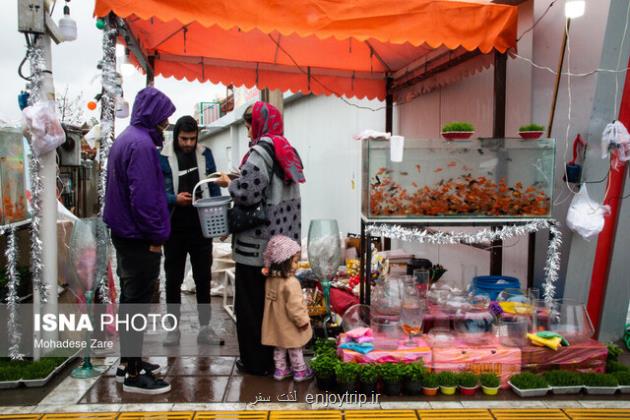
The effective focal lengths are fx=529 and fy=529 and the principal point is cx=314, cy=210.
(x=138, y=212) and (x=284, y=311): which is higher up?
(x=138, y=212)

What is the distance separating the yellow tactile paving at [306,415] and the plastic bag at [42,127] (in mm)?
2732

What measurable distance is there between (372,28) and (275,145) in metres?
1.52

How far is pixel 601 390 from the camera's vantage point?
397cm

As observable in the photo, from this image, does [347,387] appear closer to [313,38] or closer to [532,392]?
[532,392]

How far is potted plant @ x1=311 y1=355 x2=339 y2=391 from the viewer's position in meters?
3.90

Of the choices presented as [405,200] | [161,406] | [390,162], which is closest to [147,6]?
[390,162]

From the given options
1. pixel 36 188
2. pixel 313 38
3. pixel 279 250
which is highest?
pixel 313 38

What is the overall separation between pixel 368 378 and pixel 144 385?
1.65 metres

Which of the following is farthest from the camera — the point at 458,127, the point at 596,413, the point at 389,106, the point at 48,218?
the point at 389,106

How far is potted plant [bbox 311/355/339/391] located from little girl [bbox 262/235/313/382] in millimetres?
192

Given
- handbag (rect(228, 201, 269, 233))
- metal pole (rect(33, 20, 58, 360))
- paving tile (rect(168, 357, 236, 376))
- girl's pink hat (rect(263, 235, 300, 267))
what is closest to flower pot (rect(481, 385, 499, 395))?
girl's pink hat (rect(263, 235, 300, 267))

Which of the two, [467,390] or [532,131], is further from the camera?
[532,131]

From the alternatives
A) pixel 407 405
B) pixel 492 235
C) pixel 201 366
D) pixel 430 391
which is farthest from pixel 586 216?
pixel 201 366

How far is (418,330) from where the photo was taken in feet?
14.5
